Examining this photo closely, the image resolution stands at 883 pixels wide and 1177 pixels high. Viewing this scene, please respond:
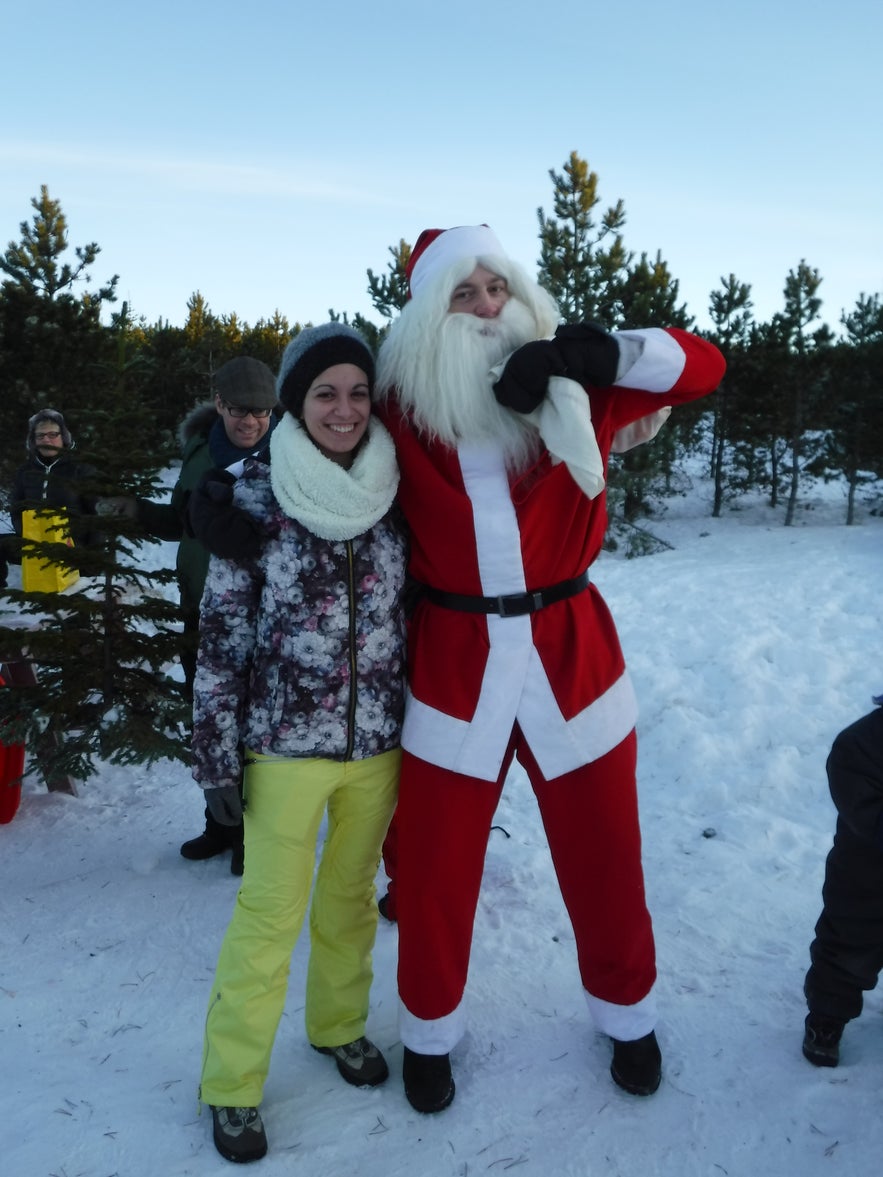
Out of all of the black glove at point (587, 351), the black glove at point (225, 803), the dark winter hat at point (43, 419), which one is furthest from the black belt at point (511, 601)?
the dark winter hat at point (43, 419)

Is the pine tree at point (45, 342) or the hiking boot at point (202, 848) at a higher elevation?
the pine tree at point (45, 342)

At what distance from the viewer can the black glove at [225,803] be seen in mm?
2283

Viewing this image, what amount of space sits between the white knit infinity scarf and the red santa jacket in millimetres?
142

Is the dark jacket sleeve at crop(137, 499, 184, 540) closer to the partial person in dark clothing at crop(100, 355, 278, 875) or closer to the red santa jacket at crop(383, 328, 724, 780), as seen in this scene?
the partial person in dark clothing at crop(100, 355, 278, 875)

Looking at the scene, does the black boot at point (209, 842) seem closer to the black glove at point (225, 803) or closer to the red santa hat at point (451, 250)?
the black glove at point (225, 803)

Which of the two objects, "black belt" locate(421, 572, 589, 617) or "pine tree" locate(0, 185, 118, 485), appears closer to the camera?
"black belt" locate(421, 572, 589, 617)

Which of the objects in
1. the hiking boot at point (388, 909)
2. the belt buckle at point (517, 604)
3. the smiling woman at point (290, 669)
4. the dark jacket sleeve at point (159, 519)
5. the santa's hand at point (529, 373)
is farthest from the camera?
the dark jacket sleeve at point (159, 519)

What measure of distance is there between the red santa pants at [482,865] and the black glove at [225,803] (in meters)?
0.45

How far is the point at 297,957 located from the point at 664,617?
5.04m

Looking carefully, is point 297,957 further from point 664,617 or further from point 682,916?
point 664,617

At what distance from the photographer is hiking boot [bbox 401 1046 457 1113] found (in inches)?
92.1

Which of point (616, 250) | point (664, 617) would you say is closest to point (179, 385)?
point (616, 250)

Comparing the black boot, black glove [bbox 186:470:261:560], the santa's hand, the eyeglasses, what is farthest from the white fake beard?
the black boot

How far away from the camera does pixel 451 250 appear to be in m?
2.45
